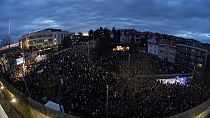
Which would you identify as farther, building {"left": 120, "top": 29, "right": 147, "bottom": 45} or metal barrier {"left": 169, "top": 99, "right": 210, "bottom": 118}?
building {"left": 120, "top": 29, "right": 147, "bottom": 45}

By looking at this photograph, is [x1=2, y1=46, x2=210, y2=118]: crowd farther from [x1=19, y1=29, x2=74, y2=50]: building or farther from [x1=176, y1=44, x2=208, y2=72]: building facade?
[x1=19, y1=29, x2=74, y2=50]: building

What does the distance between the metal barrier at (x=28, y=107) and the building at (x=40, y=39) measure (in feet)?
252

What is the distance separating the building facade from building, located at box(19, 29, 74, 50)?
40861mm

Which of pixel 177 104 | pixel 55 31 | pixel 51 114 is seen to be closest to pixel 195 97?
pixel 177 104

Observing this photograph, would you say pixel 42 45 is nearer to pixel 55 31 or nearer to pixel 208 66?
pixel 55 31

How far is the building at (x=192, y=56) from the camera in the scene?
5328cm

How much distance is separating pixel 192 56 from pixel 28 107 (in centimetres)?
5171

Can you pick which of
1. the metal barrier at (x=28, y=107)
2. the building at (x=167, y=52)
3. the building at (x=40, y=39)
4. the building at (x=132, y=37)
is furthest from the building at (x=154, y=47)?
the metal barrier at (x=28, y=107)

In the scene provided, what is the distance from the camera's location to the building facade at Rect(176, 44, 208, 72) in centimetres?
5330

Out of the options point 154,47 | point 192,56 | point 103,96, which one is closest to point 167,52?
point 154,47

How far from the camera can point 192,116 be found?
764 cm

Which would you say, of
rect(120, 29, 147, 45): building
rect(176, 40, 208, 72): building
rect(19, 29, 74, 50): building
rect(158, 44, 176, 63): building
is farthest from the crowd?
rect(120, 29, 147, 45): building

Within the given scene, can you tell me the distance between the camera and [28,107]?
8.18 metres

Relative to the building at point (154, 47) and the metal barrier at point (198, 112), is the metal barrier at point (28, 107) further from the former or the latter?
the building at point (154, 47)
